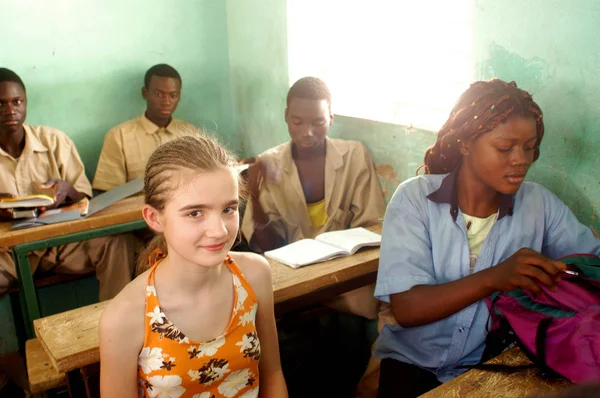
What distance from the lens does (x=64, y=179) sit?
11.6ft

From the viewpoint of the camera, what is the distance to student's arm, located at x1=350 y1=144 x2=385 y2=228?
2.87m

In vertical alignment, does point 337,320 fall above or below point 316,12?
below

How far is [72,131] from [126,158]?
1.39 ft

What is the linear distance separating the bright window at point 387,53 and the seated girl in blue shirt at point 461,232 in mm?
714

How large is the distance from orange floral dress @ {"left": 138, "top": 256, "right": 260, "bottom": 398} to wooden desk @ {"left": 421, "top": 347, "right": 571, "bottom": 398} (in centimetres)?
50

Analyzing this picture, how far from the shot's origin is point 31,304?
108 inches

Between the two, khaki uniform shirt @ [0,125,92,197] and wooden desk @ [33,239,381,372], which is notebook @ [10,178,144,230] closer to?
khaki uniform shirt @ [0,125,92,197]

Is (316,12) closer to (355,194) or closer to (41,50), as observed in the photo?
(355,194)

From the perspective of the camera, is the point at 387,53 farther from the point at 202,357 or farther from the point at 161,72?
the point at 202,357

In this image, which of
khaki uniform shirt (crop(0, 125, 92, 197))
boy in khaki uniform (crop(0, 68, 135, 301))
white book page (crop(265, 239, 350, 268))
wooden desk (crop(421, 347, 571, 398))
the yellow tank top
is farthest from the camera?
khaki uniform shirt (crop(0, 125, 92, 197))

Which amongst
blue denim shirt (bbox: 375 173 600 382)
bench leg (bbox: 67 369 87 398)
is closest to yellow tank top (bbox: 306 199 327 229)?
blue denim shirt (bbox: 375 173 600 382)

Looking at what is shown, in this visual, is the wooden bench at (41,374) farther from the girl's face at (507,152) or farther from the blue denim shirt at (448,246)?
the girl's face at (507,152)

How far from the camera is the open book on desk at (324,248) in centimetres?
215

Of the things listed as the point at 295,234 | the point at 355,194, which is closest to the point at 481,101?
the point at 355,194
